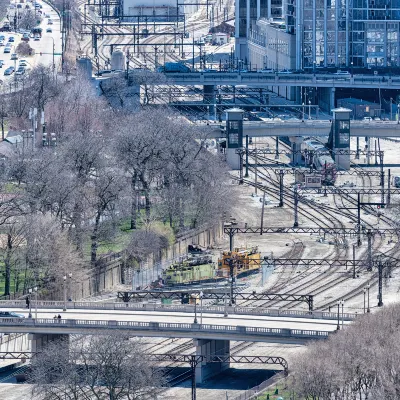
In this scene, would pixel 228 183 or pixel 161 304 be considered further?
pixel 228 183

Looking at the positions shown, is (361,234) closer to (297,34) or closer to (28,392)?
(28,392)

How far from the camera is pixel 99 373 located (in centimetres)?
6825

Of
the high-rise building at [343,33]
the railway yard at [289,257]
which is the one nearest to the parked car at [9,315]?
the railway yard at [289,257]

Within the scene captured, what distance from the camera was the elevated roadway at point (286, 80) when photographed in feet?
448

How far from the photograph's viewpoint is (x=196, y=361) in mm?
71250

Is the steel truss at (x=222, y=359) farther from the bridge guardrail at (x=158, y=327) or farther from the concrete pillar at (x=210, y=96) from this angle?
the concrete pillar at (x=210, y=96)

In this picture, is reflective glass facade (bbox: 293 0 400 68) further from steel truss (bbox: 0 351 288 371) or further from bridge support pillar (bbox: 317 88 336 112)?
steel truss (bbox: 0 351 288 371)

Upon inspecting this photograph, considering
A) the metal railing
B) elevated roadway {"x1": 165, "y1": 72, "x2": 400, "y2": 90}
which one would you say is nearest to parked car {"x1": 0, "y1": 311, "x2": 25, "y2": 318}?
elevated roadway {"x1": 165, "y1": 72, "x2": 400, "y2": 90}

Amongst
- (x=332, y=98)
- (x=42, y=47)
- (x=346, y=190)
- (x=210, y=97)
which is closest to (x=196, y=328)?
(x=346, y=190)

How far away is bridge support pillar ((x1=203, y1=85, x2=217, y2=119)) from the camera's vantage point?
132 metres

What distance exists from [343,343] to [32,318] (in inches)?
504

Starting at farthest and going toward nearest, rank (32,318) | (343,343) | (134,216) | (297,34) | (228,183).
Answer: (297,34) → (228,183) → (134,216) → (32,318) → (343,343)

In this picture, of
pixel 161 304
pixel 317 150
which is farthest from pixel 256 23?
pixel 161 304

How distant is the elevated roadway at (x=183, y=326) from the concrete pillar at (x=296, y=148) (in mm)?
43719
